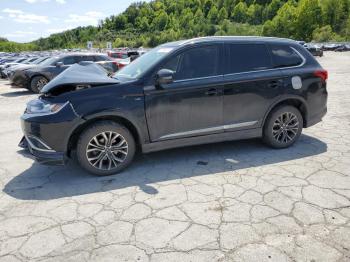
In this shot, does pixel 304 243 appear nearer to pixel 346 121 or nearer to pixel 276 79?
pixel 276 79

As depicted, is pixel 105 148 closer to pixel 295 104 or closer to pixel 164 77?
pixel 164 77

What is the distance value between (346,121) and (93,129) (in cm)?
533

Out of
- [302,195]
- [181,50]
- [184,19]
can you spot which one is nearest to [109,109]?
[181,50]

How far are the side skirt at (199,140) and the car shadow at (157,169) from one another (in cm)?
30

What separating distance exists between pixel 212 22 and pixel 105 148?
506 ft

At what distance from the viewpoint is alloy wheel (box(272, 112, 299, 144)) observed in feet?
16.5

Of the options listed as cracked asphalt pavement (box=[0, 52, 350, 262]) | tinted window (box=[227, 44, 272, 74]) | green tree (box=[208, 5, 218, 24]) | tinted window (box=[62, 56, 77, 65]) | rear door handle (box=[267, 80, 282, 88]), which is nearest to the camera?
cracked asphalt pavement (box=[0, 52, 350, 262])

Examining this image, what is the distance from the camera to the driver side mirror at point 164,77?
4.08m

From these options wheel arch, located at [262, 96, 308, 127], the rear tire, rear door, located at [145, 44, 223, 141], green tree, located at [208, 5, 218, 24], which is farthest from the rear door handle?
green tree, located at [208, 5, 218, 24]

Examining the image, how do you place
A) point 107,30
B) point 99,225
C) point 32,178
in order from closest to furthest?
point 99,225 < point 32,178 < point 107,30

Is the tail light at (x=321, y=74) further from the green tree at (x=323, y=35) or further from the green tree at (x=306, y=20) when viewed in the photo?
the green tree at (x=306, y=20)

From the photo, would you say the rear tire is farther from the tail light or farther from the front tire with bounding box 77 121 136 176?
the tail light

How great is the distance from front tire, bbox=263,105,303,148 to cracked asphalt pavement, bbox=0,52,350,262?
158 mm

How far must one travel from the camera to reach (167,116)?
4.30 m
